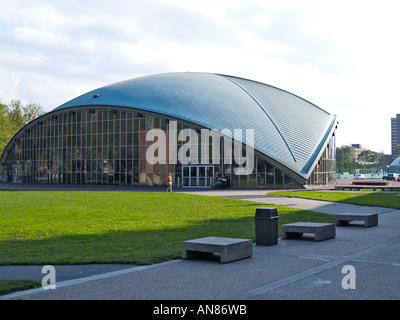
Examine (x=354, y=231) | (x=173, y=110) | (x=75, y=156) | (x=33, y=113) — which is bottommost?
(x=354, y=231)

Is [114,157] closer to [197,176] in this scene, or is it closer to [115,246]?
[197,176]

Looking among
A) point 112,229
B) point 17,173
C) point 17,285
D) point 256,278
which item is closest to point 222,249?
point 256,278

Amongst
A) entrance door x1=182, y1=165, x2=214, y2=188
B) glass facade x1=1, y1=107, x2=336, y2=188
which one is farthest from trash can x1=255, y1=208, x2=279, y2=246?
entrance door x1=182, y1=165, x2=214, y2=188

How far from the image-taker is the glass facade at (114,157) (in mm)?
44800

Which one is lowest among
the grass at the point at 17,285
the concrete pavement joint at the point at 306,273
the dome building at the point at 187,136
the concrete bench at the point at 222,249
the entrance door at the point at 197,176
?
the concrete pavement joint at the point at 306,273

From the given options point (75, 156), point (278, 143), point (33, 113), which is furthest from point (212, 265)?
point (33, 113)

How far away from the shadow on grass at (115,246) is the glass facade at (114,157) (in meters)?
29.9

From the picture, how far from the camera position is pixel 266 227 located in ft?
36.2

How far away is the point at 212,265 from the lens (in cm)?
881

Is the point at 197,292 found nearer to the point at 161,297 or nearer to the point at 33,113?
the point at 161,297

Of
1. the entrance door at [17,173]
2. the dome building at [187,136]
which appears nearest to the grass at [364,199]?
the dome building at [187,136]

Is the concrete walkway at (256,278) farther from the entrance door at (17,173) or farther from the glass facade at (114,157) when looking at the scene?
the entrance door at (17,173)

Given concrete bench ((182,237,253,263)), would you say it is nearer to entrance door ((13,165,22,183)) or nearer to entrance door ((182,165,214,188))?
entrance door ((182,165,214,188))

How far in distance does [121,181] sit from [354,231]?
1466 inches
